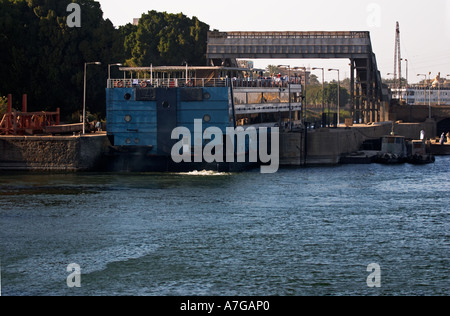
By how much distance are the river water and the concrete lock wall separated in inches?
96.7

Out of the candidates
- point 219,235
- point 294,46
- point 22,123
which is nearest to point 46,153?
point 22,123

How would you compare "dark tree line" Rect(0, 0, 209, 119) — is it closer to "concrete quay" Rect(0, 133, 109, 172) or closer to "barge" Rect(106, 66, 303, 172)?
"concrete quay" Rect(0, 133, 109, 172)

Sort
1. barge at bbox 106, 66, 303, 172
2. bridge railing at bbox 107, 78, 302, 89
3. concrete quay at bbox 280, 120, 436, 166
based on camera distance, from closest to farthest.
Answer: barge at bbox 106, 66, 303, 172 < bridge railing at bbox 107, 78, 302, 89 < concrete quay at bbox 280, 120, 436, 166

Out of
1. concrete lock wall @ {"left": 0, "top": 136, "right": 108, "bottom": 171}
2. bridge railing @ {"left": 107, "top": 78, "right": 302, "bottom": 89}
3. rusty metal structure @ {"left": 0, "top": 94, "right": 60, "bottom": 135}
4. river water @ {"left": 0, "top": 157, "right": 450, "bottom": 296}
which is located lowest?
river water @ {"left": 0, "top": 157, "right": 450, "bottom": 296}

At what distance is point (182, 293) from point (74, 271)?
5.85 m

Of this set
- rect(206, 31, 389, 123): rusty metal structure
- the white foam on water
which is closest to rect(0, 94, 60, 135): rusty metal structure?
the white foam on water

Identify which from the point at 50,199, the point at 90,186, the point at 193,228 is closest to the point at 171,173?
the point at 90,186

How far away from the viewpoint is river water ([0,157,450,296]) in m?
36.1

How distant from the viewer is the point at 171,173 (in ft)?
233

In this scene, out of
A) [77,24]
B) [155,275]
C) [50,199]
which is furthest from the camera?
[77,24]

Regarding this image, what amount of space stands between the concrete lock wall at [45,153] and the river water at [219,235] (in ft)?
8.06

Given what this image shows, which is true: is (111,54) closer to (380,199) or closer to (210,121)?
(210,121)

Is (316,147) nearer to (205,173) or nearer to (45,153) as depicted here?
(205,173)

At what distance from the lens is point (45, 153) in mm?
71750
